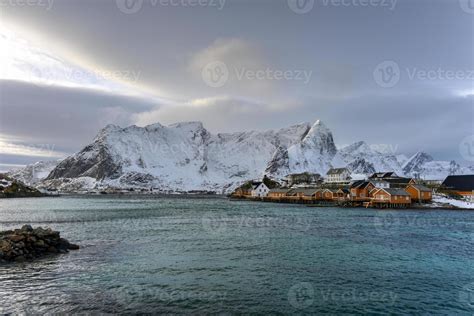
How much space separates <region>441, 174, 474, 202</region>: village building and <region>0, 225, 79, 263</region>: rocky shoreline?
359 feet

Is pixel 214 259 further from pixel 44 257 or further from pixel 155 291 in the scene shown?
pixel 44 257

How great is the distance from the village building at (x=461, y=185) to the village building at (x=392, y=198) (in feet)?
80.2

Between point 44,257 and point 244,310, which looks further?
point 44,257

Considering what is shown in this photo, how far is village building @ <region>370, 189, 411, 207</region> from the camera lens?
9039cm

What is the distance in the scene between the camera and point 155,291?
1911 cm

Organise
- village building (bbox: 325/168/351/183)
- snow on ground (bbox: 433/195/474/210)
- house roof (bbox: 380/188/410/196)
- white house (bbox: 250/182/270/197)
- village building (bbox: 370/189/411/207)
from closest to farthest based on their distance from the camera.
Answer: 1. snow on ground (bbox: 433/195/474/210)
2. village building (bbox: 370/189/411/207)
3. house roof (bbox: 380/188/410/196)
4. white house (bbox: 250/182/270/197)
5. village building (bbox: 325/168/351/183)

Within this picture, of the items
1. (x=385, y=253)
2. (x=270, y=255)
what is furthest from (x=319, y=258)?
(x=385, y=253)

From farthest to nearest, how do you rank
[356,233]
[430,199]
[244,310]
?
[430,199] < [356,233] < [244,310]

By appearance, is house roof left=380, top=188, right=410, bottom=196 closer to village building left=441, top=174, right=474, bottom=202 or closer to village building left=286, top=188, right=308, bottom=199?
village building left=441, top=174, right=474, bottom=202

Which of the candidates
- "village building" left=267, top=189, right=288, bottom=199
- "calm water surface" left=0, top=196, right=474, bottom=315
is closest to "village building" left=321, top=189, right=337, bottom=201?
"village building" left=267, top=189, right=288, bottom=199

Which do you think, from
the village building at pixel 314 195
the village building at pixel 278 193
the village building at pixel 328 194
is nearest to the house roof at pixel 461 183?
the village building at pixel 328 194

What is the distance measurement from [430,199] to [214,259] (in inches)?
3501

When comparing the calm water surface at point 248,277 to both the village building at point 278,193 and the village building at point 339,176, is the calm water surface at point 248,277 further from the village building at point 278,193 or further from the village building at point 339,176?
the village building at point 339,176

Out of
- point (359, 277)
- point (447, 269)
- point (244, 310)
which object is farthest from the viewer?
point (447, 269)
